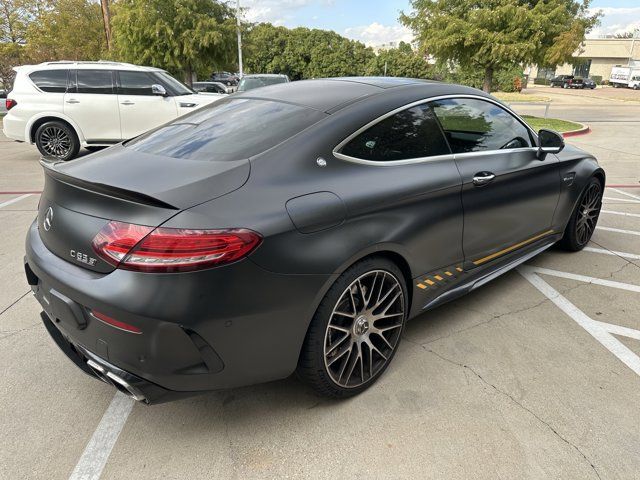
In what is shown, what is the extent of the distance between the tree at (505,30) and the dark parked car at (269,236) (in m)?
14.4

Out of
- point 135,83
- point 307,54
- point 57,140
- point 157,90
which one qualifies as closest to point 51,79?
point 57,140

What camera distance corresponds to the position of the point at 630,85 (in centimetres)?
5741

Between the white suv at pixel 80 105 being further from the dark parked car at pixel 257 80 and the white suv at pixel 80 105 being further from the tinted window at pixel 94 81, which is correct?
the dark parked car at pixel 257 80

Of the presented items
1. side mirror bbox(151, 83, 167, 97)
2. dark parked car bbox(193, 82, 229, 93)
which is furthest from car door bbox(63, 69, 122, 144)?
dark parked car bbox(193, 82, 229, 93)

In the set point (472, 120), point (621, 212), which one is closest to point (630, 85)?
point (621, 212)

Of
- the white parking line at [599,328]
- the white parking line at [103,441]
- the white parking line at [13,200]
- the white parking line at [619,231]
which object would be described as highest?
the white parking line at [619,231]

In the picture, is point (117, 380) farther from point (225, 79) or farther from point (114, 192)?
point (225, 79)

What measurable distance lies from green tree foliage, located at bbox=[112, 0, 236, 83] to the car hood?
58.8 feet

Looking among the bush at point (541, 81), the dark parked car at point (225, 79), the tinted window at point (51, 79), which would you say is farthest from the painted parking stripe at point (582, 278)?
the bush at point (541, 81)

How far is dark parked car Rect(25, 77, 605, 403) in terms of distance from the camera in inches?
74.0

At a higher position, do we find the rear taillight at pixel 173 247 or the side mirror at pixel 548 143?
the side mirror at pixel 548 143

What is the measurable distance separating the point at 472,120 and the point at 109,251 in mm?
2595

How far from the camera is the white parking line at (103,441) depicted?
6.88 feet

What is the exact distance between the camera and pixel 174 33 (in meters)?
18.5
